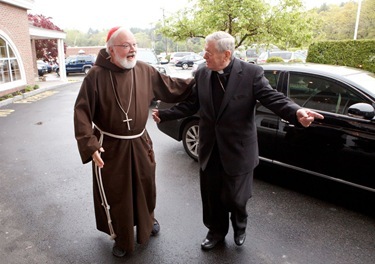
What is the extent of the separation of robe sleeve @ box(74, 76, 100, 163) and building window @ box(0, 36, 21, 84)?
1248 centimetres

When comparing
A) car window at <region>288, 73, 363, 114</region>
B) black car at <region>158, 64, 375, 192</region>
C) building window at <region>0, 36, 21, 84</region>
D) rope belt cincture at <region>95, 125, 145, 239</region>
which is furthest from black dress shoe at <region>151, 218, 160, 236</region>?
building window at <region>0, 36, 21, 84</region>

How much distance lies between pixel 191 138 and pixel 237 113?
2.69 meters

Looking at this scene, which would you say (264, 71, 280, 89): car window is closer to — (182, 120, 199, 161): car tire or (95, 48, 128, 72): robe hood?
(182, 120, 199, 161): car tire

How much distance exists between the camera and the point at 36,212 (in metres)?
3.72

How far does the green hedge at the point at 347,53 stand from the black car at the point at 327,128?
8.33 metres

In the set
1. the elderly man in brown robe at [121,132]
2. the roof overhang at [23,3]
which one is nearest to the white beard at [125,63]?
the elderly man in brown robe at [121,132]

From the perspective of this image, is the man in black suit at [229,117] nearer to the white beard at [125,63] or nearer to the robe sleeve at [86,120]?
the white beard at [125,63]

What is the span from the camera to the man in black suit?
2.47m

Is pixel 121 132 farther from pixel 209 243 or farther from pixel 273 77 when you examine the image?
pixel 273 77

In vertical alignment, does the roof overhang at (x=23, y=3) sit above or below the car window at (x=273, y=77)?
above

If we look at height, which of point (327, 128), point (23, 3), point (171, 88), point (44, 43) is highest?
point (23, 3)

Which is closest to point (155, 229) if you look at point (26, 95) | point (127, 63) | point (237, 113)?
point (237, 113)

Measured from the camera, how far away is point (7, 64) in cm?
1337

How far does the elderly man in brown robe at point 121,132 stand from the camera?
8.18 feet
